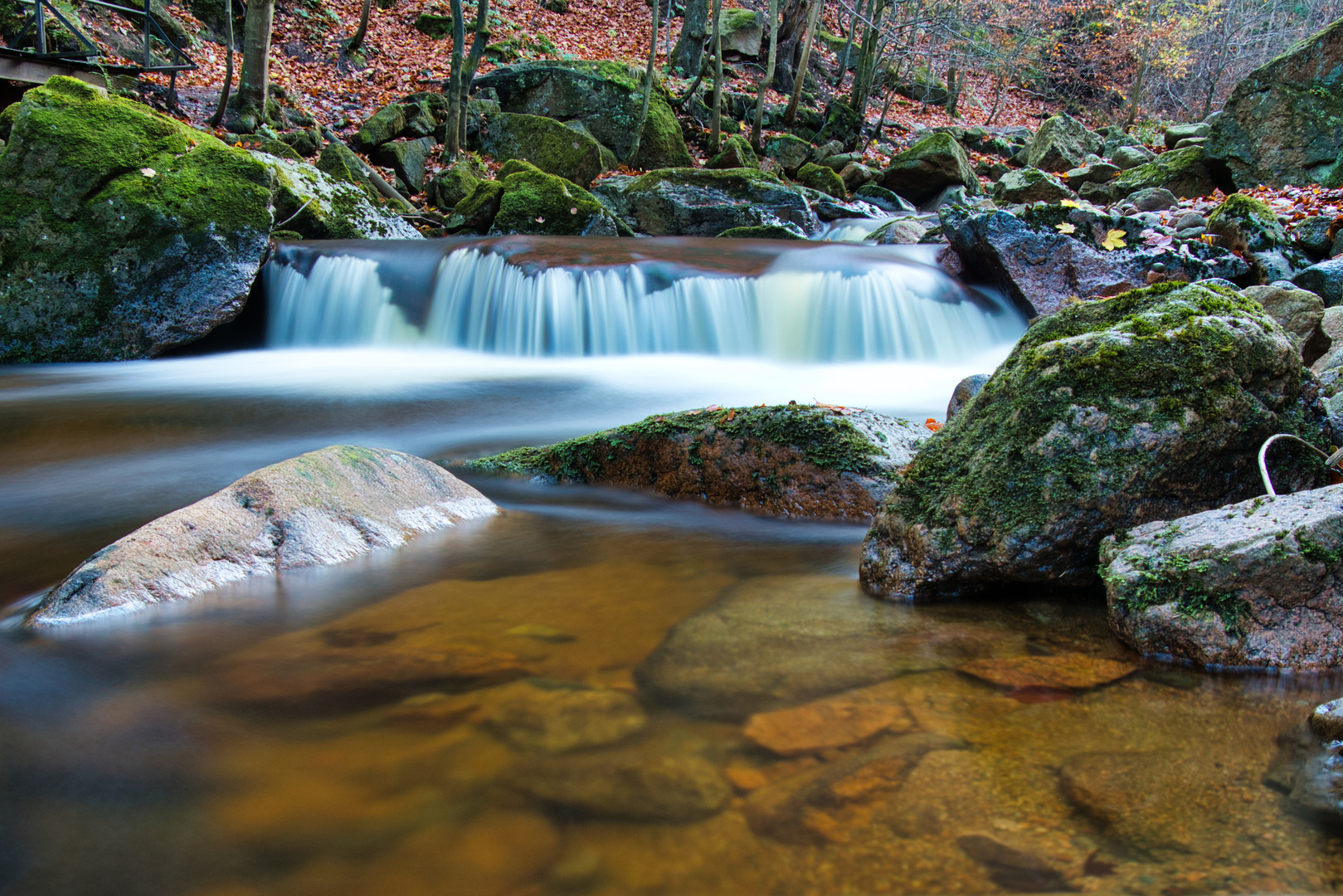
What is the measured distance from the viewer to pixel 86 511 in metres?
4.59

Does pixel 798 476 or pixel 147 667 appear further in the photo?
pixel 798 476

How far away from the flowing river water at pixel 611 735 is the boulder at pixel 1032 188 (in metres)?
13.0

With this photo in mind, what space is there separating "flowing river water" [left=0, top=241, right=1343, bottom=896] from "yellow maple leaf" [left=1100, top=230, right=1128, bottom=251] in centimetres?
698

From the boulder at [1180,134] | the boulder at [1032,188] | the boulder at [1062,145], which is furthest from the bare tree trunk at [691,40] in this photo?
the boulder at [1180,134]

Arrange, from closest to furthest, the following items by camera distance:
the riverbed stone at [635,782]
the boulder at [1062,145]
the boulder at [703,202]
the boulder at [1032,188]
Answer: the riverbed stone at [635,782], the boulder at [1032,188], the boulder at [703,202], the boulder at [1062,145]

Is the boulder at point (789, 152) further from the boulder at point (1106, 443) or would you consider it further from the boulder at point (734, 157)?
the boulder at point (1106, 443)

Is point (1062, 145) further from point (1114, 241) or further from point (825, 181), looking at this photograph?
point (1114, 241)

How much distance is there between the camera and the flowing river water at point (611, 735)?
1.64 metres

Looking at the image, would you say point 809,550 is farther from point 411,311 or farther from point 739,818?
point 411,311

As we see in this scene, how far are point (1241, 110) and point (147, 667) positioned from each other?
1499cm

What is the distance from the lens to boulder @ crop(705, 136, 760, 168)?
18641 millimetres

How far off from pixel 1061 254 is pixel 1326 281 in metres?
2.41

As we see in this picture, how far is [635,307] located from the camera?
10.1 metres

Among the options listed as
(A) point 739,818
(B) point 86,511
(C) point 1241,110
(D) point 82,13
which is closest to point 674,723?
(A) point 739,818
